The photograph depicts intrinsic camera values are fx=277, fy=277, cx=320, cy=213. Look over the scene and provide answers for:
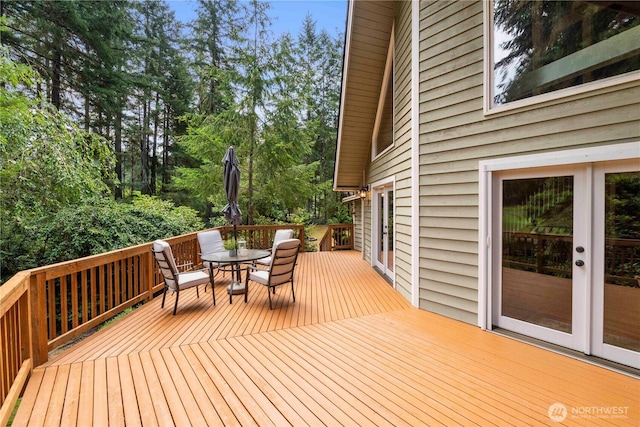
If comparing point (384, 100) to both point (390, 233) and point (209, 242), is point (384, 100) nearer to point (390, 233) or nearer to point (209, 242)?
point (390, 233)

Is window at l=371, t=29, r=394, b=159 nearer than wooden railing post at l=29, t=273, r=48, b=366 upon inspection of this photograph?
No

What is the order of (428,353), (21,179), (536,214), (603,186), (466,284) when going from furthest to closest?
1. (21,179)
2. (466,284)
3. (536,214)
4. (428,353)
5. (603,186)

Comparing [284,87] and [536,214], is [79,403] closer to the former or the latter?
[536,214]

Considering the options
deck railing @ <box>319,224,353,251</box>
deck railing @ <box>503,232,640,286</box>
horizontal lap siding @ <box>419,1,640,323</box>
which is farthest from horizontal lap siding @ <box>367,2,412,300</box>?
deck railing @ <box>319,224,353,251</box>

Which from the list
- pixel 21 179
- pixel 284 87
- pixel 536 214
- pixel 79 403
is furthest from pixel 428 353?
pixel 284 87

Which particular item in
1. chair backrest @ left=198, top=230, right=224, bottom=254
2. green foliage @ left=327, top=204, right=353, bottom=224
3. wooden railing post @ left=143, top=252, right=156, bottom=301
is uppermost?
green foliage @ left=327, top=204, right=353, bottom=224

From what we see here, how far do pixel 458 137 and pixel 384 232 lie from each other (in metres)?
2.75

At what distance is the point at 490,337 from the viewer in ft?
10.5

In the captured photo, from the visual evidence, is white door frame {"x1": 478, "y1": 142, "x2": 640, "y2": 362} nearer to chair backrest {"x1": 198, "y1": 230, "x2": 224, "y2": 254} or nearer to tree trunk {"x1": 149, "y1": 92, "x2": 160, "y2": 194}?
chair backrest {"x1": 198, "y1": 230, "x2": 224, "y2": 254}

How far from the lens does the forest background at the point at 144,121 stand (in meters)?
5.23

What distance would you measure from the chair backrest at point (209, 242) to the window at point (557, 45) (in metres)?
5.37

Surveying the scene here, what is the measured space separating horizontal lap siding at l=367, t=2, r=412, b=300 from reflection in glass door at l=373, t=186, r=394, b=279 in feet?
1.73

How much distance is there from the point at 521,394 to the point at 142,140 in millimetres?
17213

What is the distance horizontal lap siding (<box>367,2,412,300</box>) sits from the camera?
4430 mm
